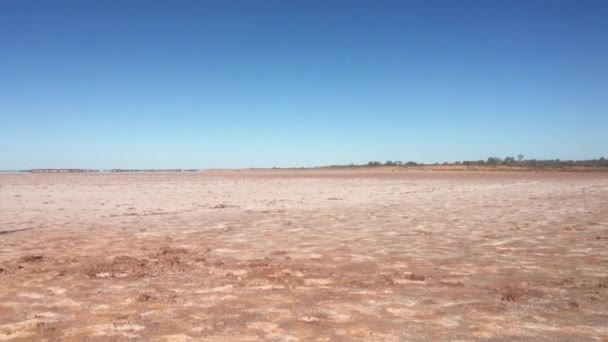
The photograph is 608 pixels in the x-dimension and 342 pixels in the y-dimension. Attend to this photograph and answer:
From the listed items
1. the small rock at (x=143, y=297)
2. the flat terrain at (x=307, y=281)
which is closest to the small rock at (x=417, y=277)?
the flat terrain at (x=307, y=281)

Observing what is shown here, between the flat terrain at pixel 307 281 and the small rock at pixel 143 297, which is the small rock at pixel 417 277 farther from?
the small rock at pixel 143 297

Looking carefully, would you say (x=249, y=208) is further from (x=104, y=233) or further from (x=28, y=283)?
A: (x=28, y=283)

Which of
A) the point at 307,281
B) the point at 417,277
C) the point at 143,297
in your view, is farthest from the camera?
the point at 417,277

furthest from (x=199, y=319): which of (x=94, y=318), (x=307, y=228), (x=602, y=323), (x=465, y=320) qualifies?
(x=307, y=228)

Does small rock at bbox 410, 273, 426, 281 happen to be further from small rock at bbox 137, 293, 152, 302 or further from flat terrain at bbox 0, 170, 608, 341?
small rock at bbox 137, 293, 152, 302

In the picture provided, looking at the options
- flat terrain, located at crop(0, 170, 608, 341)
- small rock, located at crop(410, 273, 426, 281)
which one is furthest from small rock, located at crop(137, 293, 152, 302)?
small rock, located at crop(410, 273, 426, 281)

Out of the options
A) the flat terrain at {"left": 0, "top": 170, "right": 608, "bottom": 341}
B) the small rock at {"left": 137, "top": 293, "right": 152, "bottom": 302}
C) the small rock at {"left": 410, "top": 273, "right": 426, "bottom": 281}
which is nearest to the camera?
the flat terrain at {"left": 0, "top": 170, "right": 608, "bottom": 341}

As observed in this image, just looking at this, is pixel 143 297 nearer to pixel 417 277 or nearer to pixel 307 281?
pixel 307 281

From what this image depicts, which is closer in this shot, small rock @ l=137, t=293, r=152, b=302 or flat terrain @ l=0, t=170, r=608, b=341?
flat terrain @ l=0, t=170, r=608, b=341

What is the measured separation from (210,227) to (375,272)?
654 centimetres

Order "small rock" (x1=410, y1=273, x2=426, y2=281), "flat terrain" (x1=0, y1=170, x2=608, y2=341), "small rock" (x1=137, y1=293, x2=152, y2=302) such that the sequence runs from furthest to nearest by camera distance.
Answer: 1. "small rock" (x1=410, y1=273, x2=426, y2=281)
2. "small rock" (x1=137, y1=293, x2=152, y2=302)
3. "flat terrain" (x1=0, y1=170, x2=608, y2=341)

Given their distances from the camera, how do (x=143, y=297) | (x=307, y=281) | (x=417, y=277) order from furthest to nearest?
(x=417, y=277), (x=307, y=281), (x=143, y=297)

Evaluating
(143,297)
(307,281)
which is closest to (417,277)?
(307,281)

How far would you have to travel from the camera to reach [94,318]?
5000mm
